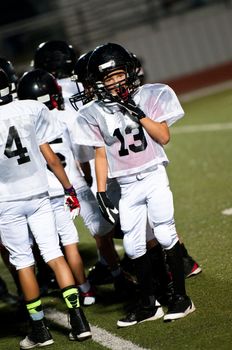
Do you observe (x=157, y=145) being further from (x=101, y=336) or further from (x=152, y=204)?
(x=101, y=336)

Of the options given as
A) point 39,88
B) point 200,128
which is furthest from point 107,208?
point 200,128

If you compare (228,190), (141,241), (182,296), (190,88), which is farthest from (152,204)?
(190,88)

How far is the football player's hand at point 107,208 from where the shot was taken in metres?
5.07

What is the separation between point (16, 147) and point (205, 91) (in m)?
13.1

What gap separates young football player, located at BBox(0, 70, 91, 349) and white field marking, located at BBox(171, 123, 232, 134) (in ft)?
23.3

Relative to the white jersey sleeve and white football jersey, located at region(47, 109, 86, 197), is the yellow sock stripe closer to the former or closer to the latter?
white football jersey, located at region(47, 109, 86, 197)

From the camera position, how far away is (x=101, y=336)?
200 inches

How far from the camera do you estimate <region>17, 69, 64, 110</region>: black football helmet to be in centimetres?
568

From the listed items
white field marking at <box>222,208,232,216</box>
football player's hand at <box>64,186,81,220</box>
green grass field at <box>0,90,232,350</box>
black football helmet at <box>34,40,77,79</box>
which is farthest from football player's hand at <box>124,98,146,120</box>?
white field marking at <box>222,208,232,216</box>

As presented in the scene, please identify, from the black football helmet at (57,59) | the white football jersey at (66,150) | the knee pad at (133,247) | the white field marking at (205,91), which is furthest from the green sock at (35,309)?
the white field marking at (205,91)

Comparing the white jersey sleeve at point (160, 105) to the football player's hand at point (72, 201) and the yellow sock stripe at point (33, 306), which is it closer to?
the football player's hand at point (72, 201)

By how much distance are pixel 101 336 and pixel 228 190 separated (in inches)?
140

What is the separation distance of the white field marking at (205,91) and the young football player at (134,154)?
40.1 ft

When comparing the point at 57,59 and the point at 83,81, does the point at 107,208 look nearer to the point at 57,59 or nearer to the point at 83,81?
the point at 83,81
